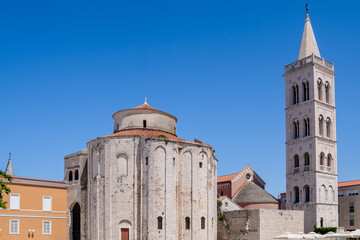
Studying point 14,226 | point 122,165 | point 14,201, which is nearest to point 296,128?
point 122,165

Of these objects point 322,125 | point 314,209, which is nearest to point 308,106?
point 322,125

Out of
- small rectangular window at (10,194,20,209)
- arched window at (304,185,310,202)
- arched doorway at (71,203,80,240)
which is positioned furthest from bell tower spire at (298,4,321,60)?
small rectangular window at (10,194,20,209)

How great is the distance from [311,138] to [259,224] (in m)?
18.5

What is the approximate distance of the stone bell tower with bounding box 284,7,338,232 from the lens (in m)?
62.2

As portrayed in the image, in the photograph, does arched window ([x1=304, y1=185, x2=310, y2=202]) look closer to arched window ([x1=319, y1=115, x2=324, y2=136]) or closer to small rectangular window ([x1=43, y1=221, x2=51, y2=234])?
arched window ([x1=319, y1=115, x2=324, y2=136])

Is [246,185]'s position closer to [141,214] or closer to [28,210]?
[141,214]

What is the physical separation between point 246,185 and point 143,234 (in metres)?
27.4

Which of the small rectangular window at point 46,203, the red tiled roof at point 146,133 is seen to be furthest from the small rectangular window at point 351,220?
the small rectangular window at point 46,203

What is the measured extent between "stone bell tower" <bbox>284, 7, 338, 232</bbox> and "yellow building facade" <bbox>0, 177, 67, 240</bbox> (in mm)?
30633

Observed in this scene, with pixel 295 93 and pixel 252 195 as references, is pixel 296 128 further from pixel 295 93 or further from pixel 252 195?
pixel 252 195

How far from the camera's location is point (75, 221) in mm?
51344

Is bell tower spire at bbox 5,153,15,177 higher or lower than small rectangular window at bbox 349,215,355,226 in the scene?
higher

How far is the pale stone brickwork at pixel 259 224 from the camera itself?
50.0 meters

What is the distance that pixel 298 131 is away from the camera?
6600 cm
